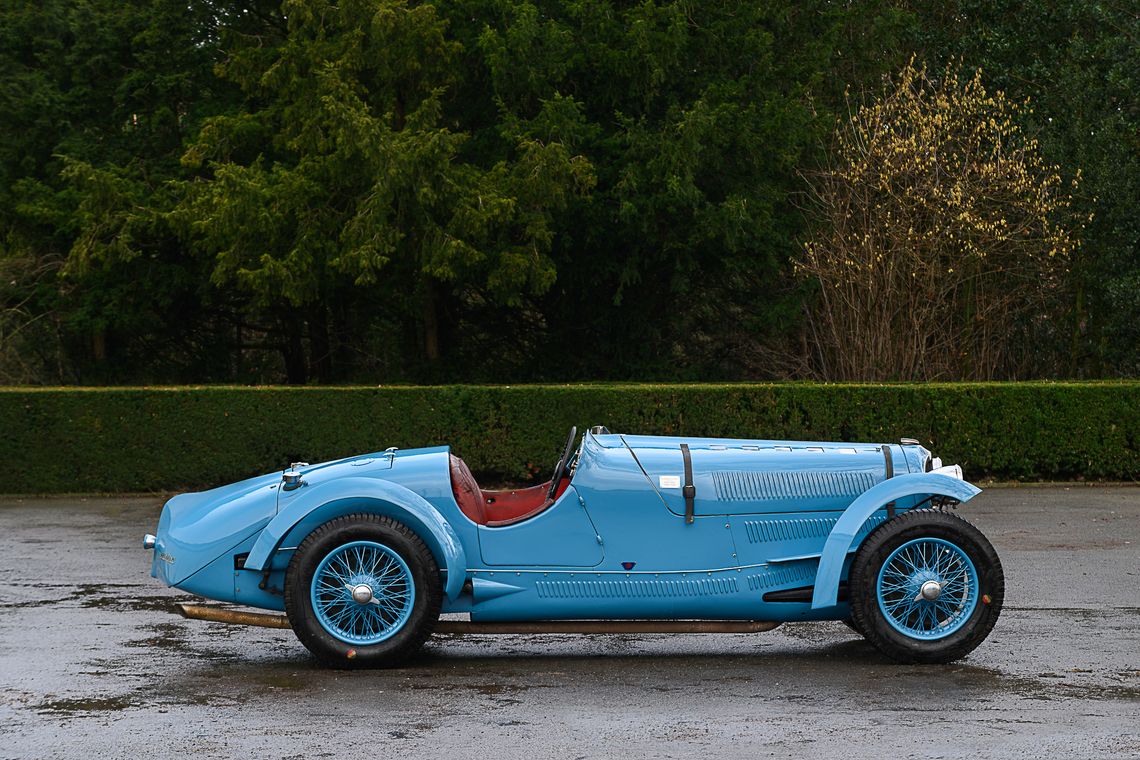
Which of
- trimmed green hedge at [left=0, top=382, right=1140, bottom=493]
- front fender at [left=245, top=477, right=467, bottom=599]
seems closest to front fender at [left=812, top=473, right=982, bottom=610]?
front fender at [left=245, top=477, right=467, bottom=599]

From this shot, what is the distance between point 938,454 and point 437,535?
11.5 m

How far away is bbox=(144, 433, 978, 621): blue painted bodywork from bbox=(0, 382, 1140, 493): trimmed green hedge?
9694 mm

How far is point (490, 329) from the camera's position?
3000 cm

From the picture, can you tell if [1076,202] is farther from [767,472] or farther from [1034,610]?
[767,472]

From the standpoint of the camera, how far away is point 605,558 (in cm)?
688

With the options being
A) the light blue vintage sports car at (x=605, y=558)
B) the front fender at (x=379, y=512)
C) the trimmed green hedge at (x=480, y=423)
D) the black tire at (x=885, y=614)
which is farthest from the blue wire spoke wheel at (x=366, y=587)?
the trimmed green hedge at (x=480, y=423)

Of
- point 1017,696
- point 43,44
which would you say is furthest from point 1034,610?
point 43,44

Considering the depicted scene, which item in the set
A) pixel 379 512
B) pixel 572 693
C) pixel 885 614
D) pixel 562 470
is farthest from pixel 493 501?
pixel 885 614

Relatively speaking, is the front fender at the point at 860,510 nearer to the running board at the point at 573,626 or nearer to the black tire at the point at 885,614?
the black tire at the point at 885,614

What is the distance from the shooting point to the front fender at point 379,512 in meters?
6.74

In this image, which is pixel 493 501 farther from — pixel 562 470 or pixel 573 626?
pixel 573 626

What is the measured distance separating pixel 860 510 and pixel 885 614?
54 cm

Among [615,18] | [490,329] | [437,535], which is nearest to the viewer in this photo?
[437,535]

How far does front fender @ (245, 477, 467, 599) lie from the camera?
6.74 meters
